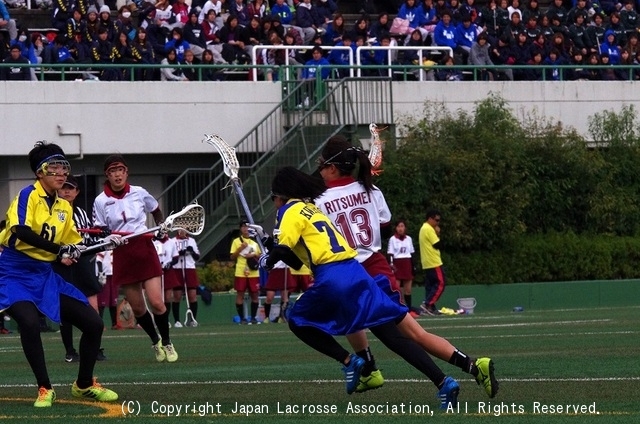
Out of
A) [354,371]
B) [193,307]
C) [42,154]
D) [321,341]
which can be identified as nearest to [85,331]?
[42,154]

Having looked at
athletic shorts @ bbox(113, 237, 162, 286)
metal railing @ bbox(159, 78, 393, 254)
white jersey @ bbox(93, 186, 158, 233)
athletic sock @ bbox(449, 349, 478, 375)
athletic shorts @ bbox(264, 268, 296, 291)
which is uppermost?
white jersey @ bbox(93, 186, 158, 233)

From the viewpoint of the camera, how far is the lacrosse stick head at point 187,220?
12.5 m

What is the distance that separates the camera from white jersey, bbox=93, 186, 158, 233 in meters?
14.7

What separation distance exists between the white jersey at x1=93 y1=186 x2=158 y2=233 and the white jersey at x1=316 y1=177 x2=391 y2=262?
441 cm

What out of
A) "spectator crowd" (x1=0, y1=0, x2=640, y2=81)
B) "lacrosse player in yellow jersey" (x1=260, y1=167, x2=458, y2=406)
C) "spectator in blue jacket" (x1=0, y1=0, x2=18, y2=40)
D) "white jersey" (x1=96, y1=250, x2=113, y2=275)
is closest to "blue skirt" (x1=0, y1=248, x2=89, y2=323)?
"lacrosse player in yellow jersey" (x1=260, y1=167, x2=458, y2=406)

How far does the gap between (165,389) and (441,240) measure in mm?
21172

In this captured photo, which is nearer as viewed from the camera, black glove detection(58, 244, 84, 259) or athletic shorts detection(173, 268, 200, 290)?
black glove detection(58, 244, 84, 259)

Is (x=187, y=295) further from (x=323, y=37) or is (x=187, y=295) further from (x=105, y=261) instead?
(x=323, y=37)

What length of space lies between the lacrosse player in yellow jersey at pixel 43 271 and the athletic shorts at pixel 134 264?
369cm

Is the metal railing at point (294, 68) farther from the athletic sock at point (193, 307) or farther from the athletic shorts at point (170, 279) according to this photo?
the athletic sock at point (193, 307)

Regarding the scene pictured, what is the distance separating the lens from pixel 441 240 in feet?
106

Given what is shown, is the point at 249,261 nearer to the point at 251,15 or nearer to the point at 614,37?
the point at 251,15

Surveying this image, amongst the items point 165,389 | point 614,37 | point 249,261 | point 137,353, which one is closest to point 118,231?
point 137,353

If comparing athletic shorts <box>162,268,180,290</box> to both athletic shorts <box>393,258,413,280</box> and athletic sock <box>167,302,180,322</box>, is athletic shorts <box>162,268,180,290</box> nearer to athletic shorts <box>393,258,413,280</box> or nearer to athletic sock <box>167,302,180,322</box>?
athletic sock <box>167,302,180,322</box>
